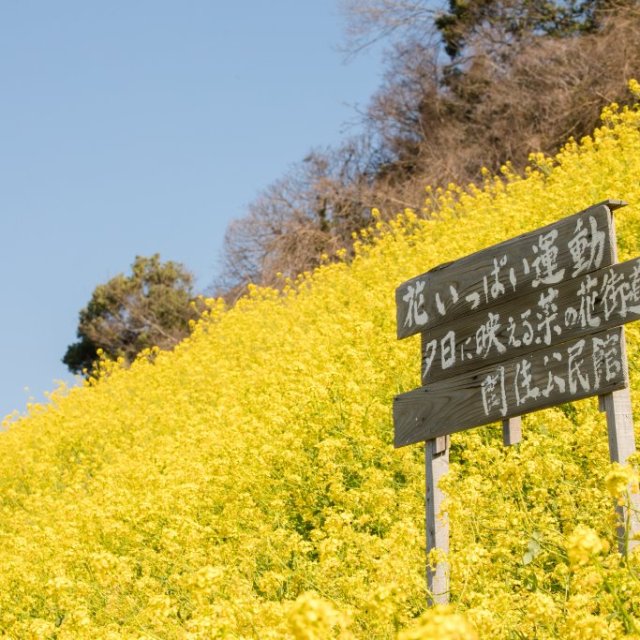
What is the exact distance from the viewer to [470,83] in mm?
22641

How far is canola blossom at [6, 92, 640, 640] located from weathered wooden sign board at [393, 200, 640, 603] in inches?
9.2

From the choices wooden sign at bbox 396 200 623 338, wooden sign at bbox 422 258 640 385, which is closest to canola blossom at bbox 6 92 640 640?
wooden sign at bbox 422 258 640 385

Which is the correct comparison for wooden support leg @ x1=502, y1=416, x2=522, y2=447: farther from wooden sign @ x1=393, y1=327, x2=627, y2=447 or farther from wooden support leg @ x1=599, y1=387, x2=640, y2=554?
wooden support leg @ x1=599, y1=387, x2=640, y2=554

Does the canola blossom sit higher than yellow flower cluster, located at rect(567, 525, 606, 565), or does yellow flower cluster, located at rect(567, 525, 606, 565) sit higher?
the canola blossom

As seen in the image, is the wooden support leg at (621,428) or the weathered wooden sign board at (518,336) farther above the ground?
the weathered wooden sign board at (518,336)

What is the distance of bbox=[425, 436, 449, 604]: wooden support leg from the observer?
14.7 feet

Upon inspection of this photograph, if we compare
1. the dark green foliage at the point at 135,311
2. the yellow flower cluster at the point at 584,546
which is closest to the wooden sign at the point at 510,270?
the yellow flower cluster at the point at 584,546

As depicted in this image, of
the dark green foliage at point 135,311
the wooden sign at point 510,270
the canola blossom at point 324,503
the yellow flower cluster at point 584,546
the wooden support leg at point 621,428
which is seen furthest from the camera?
the dark green foliage at point 135,311

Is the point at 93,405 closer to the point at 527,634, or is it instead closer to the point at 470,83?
the point at 527,634

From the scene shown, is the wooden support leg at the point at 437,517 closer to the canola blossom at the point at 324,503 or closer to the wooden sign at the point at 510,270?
the canola blossom at the point at 324,503

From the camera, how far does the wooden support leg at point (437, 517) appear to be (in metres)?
4.49

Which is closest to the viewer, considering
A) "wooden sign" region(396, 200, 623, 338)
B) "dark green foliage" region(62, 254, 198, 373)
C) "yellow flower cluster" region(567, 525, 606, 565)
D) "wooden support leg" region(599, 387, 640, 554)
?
"yellow flower cluster" region(567, 525, 606, 565)

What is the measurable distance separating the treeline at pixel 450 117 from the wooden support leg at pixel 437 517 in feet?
38.9

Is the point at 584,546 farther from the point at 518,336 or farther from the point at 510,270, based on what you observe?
the point at 510,270
